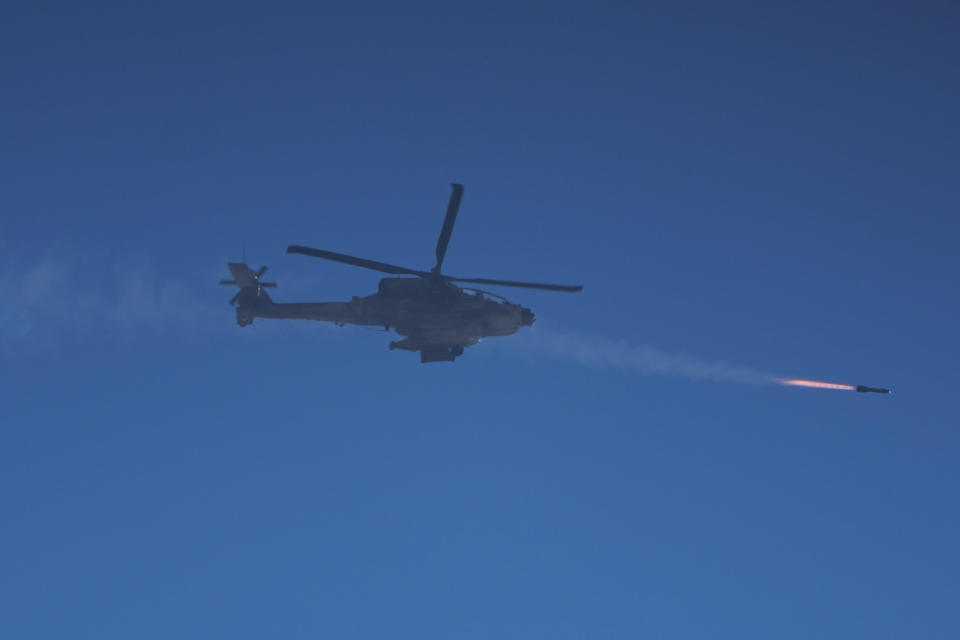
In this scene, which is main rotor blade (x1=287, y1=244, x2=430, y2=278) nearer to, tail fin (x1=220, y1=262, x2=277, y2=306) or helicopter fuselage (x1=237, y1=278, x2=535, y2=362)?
helicopter fuselage (x1=237, y1=278, x2=535, y2=362)

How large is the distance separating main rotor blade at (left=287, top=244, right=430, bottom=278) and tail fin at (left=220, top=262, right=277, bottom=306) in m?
11.1

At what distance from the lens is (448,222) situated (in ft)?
253

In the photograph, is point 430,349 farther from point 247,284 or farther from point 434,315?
point 247,284

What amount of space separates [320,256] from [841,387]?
40.1 metres

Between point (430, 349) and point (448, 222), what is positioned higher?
point (448, 222)

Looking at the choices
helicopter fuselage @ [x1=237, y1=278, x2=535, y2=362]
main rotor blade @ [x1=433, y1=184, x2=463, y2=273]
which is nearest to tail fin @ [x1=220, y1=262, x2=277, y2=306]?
helicopter fuselage @ [x1=237, y1=278, x2=535, y2=362]

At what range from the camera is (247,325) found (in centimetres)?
8519

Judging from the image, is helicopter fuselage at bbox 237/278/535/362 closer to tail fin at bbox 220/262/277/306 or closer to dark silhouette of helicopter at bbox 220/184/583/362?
dark silhouette of helicopter at bbox 220/184/583/362

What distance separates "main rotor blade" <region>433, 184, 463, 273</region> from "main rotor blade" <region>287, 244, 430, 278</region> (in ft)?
5.50

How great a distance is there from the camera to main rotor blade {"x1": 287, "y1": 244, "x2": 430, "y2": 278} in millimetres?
74275

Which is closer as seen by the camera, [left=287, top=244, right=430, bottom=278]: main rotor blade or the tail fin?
[left=287, top=244, right=430, bottom=278]: main rotor blade

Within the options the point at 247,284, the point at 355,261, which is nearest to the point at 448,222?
the point at 355,261

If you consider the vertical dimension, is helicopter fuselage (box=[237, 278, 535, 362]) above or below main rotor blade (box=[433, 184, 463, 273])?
below

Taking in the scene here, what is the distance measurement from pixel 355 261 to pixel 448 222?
6814 millimetres
